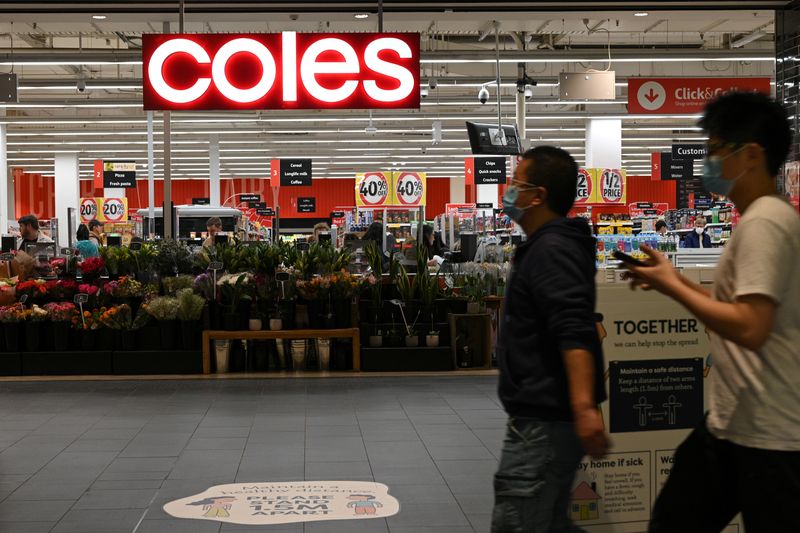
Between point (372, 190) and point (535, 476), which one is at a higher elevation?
point (372, 190)

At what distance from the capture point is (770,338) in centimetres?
209

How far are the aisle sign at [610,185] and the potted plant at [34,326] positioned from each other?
14973 mm

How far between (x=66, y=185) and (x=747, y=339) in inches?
1160

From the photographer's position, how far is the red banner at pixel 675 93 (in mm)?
13586

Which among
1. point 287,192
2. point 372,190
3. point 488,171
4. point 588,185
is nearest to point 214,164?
point 372,190

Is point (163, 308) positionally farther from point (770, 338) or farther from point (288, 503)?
point (770, 338)

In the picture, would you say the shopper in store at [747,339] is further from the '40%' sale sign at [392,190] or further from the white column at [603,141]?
the '40%' sale sign at [392,190]

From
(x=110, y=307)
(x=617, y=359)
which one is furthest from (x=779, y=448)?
(x=110, y=307)

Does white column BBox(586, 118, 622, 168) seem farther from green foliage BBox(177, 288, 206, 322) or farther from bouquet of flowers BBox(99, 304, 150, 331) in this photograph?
bouquet of flowers BBox(99, 304, 150, 331)

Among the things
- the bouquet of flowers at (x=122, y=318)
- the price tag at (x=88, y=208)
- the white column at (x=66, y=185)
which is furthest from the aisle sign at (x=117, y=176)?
the bouquet of flowers at (x=122, y=318)

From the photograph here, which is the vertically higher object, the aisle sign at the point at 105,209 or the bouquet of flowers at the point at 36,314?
the aisle sign at the point at 105,209

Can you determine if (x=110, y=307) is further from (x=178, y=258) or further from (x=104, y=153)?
(x=104, y=153)

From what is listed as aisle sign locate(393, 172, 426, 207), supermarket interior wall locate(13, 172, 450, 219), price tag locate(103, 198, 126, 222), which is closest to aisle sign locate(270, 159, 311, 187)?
aisle sign locate(393, 172, 426, 207)

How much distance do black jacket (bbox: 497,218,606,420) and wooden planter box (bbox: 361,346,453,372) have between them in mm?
6306
